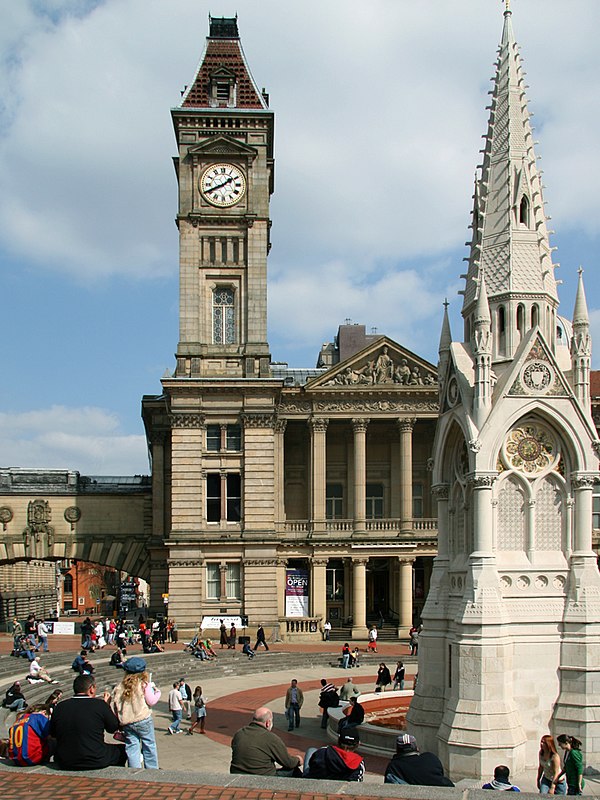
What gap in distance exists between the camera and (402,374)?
59.2 m

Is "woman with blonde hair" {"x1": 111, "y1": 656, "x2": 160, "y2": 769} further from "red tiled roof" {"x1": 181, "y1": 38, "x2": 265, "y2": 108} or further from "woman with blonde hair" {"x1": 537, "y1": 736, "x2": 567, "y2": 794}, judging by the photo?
"red tiled roof" {"x1": 181, "y1": 38, "x2": 265, "y2": 108}

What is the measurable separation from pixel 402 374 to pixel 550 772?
43.5 metres

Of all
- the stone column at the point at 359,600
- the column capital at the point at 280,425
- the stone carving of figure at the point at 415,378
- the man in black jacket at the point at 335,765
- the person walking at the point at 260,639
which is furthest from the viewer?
the stone carving of figure at the point at 415,378

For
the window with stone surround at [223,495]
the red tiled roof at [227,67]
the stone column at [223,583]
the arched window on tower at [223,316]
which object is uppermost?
the red tiled roof at [227,67]

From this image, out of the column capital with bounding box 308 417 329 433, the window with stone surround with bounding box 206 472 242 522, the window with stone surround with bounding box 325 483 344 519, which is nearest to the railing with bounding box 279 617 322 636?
the window with stone surround with bounding box 206 472 242 522

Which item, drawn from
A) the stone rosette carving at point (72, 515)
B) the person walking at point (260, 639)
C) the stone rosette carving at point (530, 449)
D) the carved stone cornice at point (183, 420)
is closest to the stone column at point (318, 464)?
the carved stone cornice at point (183, 420)

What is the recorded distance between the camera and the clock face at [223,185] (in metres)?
58.3

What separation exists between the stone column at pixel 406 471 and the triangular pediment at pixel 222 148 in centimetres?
1892

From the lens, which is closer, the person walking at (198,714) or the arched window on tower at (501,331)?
the arched window on tower at (501,331)

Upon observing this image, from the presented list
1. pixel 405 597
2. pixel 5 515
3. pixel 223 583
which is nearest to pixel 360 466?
pixel 405 597

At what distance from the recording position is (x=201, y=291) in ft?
189

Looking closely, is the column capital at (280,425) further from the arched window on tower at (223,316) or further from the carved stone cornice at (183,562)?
the carved stone cornice at (183,562)

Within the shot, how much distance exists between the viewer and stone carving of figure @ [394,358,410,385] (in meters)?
59.1

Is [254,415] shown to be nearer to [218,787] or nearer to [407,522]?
[407,522]
